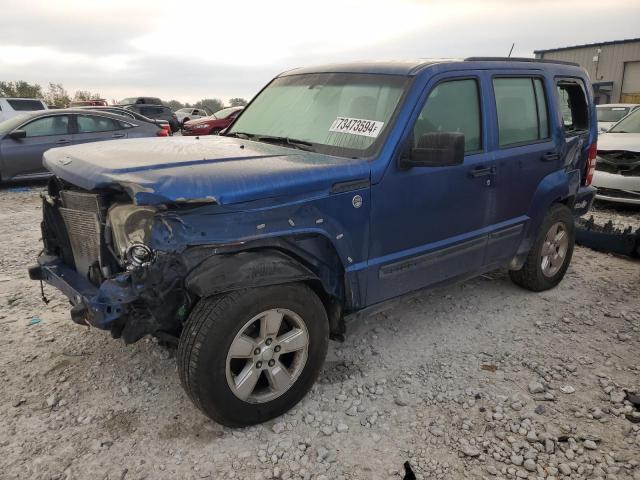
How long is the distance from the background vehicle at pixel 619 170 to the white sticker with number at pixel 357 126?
19.5ft

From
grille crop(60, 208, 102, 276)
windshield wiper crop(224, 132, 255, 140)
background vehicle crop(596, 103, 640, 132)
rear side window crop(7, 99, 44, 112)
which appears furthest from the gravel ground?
rear side window crop(7, 99, 44, 112)

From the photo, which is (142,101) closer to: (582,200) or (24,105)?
(24,105)

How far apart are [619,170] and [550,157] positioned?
4.34m

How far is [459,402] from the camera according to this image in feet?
9.89

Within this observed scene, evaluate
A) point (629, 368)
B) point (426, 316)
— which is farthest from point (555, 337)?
point (426, 316)

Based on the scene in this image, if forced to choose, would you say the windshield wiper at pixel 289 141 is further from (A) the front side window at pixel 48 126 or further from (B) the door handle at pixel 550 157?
(A) the front side window at pixel 48 126

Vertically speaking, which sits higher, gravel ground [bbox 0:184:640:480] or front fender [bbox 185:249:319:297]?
front fender [bbox 185:249:319:297]

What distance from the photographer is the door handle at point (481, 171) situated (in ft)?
11.5

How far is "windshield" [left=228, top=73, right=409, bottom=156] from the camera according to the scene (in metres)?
3.14

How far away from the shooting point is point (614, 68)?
30281 millimetres

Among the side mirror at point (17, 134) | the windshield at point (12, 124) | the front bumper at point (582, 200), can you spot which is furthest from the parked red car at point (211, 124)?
the front bumper at point (582, 200)

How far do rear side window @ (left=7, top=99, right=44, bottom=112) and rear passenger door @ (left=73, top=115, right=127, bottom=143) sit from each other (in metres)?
6.60

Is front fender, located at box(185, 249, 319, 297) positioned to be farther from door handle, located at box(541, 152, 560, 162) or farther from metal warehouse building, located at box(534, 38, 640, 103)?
metal warehouse building, located at box(534, 38, 640, 103)

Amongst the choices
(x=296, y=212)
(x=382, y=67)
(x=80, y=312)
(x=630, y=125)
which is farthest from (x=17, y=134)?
(x=630, y=125)
